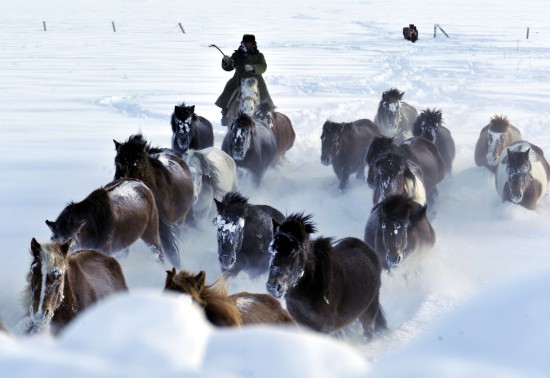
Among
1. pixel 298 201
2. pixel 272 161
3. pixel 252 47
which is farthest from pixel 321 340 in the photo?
pixel 252 47

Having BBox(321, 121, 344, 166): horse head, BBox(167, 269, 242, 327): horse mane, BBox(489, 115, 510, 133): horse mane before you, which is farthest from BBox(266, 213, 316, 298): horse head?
BBox(489, 115, 510, 133): horse mane

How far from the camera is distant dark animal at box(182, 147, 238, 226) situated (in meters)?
9.38

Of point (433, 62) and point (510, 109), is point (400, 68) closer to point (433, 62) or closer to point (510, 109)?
point (433, 62)

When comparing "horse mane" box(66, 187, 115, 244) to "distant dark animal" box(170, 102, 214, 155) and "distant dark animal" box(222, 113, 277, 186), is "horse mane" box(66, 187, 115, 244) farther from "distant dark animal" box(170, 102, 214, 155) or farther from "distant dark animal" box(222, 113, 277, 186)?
"distant dark animal" box(222, 113, 277, 186)

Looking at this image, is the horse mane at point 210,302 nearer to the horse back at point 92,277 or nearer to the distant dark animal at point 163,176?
the horse back at point 92,277

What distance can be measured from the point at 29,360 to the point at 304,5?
211 feet

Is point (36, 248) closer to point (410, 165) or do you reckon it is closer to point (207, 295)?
point (207, 295)

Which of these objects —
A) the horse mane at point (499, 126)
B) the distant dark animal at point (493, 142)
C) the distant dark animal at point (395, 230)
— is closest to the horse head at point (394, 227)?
the distant dark animal at point (395, 230)

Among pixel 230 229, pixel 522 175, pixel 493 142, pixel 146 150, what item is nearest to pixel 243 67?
pixel 493 142

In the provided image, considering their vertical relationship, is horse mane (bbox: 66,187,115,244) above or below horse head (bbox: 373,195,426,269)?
above

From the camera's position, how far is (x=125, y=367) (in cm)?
135

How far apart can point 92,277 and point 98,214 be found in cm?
155

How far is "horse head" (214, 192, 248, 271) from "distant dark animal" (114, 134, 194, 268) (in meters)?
1.43

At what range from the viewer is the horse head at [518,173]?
9.69 meters
